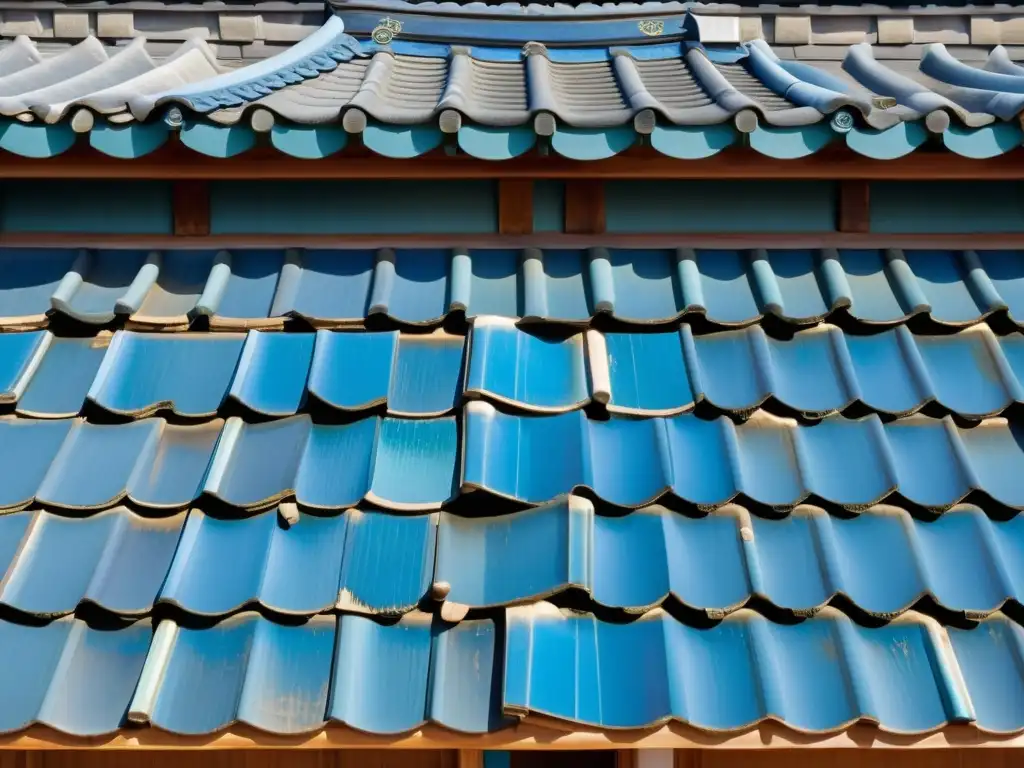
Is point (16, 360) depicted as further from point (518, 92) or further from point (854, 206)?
point (854, 206)

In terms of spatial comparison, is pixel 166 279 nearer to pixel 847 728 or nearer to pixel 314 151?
pixel 314 151

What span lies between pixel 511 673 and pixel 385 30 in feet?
9.81

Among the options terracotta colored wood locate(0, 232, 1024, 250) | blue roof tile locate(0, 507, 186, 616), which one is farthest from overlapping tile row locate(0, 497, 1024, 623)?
terracotta colored wood locate(0, 232, 1024, 250)

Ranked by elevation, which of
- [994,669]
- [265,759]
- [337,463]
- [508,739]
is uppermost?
[337,463]

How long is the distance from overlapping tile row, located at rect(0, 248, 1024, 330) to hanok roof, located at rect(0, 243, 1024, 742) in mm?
12

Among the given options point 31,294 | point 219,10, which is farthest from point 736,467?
point 219,10

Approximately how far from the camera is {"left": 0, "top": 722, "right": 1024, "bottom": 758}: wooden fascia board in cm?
239

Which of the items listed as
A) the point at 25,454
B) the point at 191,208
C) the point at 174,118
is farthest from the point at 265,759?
the point at 174,118

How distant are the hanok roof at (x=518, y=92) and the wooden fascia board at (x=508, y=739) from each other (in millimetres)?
1657

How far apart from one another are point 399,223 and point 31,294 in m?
1.25

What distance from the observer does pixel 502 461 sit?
286 cm

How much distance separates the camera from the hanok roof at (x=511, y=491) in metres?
2.48

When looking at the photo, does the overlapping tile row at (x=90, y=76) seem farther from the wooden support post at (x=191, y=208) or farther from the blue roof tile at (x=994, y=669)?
the blue roof tile at (x=994, y=669)

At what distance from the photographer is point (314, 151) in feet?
9.98
